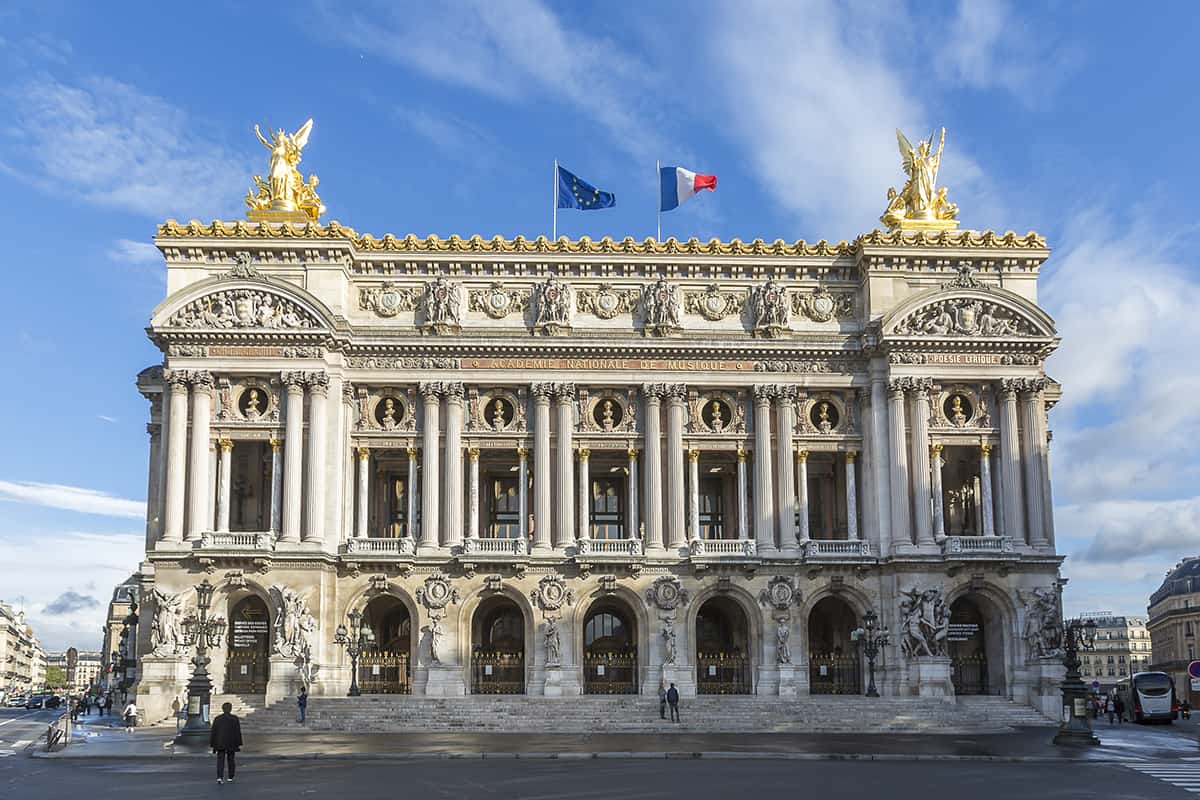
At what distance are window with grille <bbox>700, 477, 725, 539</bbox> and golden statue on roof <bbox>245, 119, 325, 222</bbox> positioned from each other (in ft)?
78.1

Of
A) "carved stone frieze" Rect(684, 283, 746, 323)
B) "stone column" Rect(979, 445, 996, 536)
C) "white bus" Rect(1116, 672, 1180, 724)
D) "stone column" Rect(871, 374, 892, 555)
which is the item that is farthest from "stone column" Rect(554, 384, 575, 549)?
"white bus" Rect(1116, 672, 1180, 724)

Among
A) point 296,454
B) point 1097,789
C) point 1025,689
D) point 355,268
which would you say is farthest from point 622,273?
point 1097,789

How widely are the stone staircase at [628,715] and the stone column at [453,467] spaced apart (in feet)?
26.5

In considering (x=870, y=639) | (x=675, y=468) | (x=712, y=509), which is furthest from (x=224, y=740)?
(x=712, y=509)

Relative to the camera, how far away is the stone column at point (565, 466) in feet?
204

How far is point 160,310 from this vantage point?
201 ft

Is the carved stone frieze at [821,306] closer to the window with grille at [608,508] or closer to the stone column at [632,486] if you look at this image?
the stone column at [632,486]

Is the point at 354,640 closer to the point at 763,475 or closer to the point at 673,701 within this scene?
the point at 673,701

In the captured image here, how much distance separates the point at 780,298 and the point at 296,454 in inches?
941

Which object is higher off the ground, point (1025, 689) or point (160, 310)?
point (160, 310)

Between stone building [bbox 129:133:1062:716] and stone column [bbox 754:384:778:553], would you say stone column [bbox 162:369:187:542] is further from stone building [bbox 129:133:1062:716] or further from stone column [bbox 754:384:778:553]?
stone column [bbox 754:384:778:553]

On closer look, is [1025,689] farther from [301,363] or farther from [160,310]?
[160,310]

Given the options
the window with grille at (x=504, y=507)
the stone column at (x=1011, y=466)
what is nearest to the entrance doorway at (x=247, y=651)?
the window with grille at (x=504, y=507)

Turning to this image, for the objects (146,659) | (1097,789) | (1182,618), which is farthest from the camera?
(1182,618)
